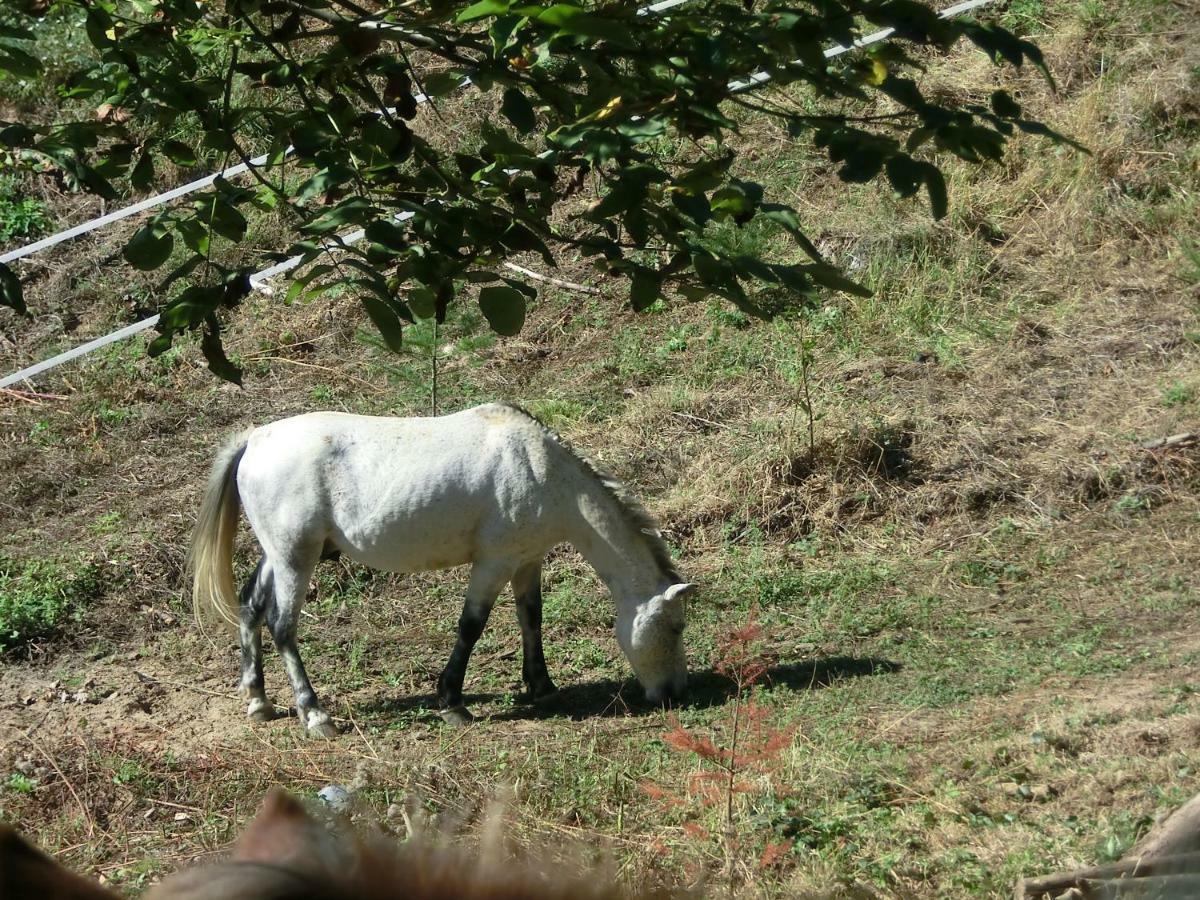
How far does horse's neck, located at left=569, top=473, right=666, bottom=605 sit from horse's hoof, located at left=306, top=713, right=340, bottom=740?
4.91ft

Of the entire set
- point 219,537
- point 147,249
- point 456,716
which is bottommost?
point 456,716

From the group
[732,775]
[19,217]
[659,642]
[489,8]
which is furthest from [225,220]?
[19,217]

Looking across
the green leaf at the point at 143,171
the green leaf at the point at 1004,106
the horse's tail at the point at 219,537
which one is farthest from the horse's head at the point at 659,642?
the green leaf at the point at 1004,106

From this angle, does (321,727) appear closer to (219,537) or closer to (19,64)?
(219,537)

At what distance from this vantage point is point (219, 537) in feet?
22.5

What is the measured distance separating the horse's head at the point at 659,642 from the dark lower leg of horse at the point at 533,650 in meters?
0.46

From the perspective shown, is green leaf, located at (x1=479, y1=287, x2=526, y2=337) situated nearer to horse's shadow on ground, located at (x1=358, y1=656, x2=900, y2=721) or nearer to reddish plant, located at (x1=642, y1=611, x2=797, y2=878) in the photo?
reddish plant, located at (x1=642, y1=611, x2=797, y2=878)

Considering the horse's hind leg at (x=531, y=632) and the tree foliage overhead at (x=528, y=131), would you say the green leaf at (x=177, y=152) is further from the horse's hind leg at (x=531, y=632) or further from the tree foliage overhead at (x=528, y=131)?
the horse's hind leg at (x=531, y=632)

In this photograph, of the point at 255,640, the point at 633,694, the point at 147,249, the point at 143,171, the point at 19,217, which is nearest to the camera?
the point at 147,249

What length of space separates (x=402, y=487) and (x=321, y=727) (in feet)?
4.03

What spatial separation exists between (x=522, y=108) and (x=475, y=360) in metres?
8.04

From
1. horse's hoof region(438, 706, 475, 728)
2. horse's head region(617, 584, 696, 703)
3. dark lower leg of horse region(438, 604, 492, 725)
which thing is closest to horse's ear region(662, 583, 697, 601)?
horse's head region(617, 584, 696, 703)

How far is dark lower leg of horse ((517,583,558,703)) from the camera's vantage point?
6.75 meters

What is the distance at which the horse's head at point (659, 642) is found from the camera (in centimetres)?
653
